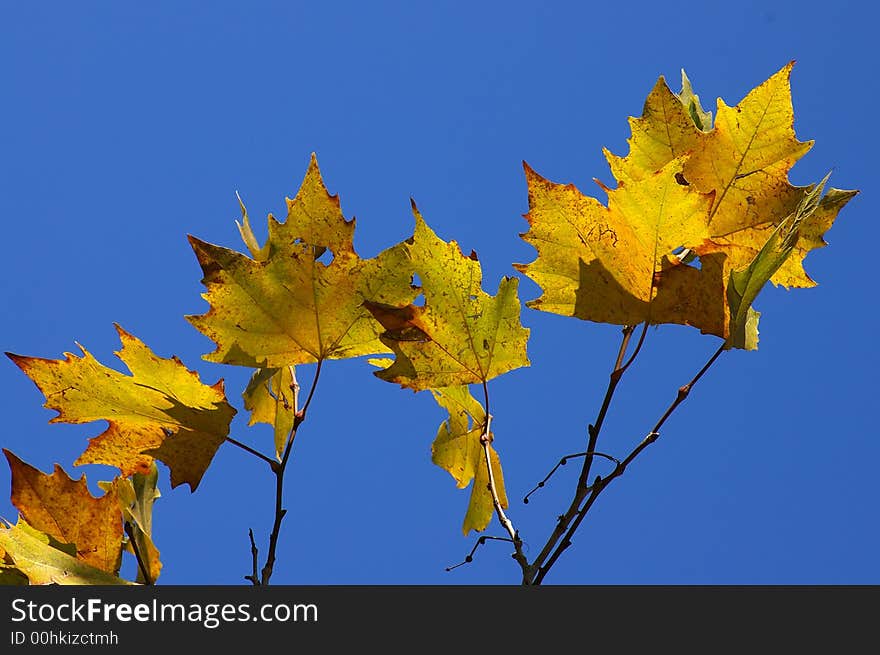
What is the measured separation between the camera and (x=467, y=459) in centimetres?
86

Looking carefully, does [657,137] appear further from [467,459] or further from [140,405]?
[140,405]

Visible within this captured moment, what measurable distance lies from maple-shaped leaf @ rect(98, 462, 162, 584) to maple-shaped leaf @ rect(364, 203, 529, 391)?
254mm

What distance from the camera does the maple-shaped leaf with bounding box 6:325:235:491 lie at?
28.3 inches

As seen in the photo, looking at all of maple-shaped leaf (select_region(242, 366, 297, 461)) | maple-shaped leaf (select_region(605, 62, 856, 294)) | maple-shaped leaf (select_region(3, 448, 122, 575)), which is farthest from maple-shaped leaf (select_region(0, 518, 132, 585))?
maple-shaped leaf (select_region(605, 62, 856, 294))

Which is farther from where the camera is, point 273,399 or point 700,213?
point 273,399

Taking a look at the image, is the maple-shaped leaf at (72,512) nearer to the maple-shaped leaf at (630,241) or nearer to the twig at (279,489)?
the twig at (279,489)

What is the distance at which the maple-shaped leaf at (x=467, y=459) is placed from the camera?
0.84m

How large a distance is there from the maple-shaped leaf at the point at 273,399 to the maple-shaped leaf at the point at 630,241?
26 centimetres

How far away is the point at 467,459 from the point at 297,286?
24cm

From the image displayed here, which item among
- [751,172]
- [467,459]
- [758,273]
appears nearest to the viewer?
[758,273]

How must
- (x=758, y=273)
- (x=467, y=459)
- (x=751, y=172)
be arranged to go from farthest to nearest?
(x=467, y=459) < (x=751, y=172) < (x=758, y=273)

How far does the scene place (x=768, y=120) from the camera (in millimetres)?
760

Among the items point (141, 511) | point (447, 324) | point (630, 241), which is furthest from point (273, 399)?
point (630, 241)

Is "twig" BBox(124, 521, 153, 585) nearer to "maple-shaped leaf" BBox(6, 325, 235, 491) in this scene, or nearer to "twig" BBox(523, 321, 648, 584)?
"maple-shaped leaf" BBox(6, 325, 235, 491)
